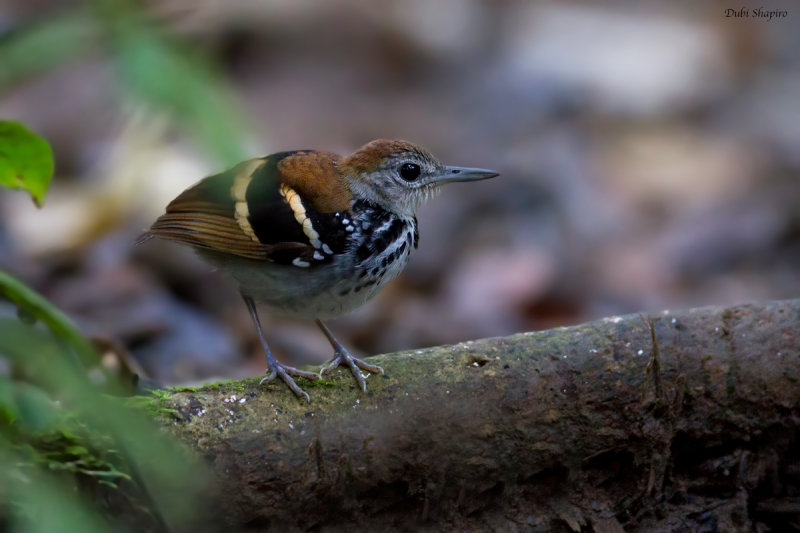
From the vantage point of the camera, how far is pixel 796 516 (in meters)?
3.22

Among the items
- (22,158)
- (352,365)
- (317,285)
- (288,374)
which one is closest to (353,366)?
(352,365)

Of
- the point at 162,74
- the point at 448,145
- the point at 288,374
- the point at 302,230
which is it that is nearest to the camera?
the point at 162,74

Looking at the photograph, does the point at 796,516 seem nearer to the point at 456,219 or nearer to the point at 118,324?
the point at 118,324

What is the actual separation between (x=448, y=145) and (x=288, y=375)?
6785 millimetres

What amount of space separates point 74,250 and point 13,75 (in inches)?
180

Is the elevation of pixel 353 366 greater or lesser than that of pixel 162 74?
lesser

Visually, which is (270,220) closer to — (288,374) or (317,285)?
(317,285)

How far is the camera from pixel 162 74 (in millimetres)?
1352

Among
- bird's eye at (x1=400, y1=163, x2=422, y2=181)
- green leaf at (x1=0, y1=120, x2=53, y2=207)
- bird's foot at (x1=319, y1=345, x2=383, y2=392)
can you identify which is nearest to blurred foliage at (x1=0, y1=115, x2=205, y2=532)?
green leaf at (x1=0, y1=120, x2=53, y2=207)

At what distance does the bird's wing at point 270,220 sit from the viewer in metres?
3.56

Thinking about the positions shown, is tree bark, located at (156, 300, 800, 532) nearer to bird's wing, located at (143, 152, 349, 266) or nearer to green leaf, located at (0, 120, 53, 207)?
bird's wing, located at (143, 152, 349, 266)

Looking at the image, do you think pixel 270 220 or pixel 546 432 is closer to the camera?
pixel 546 432

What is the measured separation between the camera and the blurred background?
16.3ft

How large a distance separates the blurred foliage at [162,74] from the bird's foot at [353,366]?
1.73m
